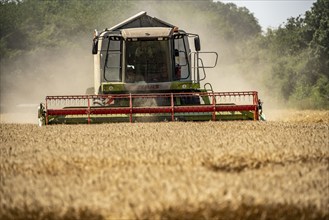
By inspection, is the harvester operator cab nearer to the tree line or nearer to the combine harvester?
the combine harvester

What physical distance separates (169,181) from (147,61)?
1071 centimetres

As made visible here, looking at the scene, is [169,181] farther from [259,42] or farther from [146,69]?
[259,42]

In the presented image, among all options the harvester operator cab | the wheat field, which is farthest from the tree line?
the wheat field

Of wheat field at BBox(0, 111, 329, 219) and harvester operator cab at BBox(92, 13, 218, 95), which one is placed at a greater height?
harvester operator cab at BBox(92, 13, 218, 95)

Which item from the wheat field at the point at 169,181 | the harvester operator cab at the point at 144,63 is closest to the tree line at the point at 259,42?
the harvester operator cab at the point at 144,63

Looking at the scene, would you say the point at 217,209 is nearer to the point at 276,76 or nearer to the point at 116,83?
the point at 116,83

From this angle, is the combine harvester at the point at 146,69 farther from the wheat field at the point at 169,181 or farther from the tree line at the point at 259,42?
the tree line at the point at 259,42

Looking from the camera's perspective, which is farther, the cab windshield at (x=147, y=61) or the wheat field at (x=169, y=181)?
the cab windshield at (x=147, y=61)

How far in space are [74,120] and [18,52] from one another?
40.0m

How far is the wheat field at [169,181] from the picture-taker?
4.00 meters

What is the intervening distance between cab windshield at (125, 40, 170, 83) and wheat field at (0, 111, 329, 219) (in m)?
7.95

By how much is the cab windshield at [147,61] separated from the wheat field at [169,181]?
7948 mm

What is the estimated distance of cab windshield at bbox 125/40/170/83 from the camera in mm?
14828

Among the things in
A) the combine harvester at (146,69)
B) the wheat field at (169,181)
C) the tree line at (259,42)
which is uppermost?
the tree line at (259,42)
